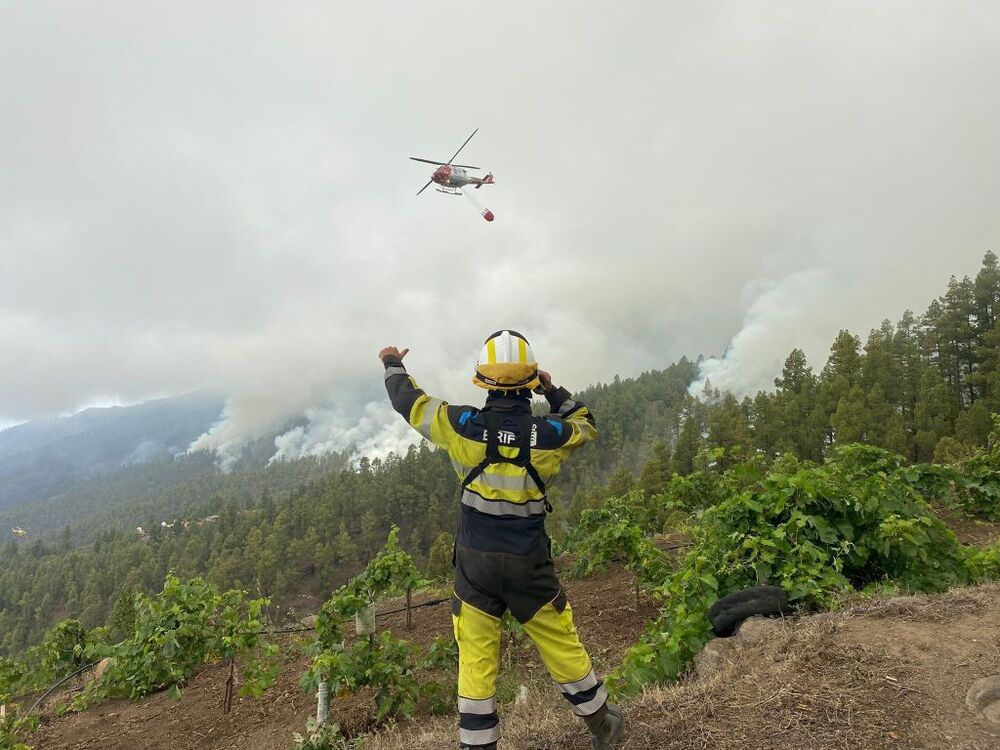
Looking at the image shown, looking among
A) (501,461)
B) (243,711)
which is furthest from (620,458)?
(501,461)

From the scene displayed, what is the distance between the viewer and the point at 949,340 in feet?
151

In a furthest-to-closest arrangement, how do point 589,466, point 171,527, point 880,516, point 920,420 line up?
point 171,527, point 589,466, point 920,420, point 880,516

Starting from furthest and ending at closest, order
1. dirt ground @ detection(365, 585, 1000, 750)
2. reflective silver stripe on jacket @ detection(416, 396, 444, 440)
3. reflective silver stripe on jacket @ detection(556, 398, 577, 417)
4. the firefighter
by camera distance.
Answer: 1. reflective silver stripe on jacket @ detection(556, 398, 577, 417)
2. reflective silver stripe on jacket @ detection(416, 396, 444, 440)
3. the firefighter
4. dirt ground @ detection(365, 585, 1000, 750)

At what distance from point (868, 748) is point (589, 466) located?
111 metres

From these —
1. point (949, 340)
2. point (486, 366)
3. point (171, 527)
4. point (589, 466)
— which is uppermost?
point (949, 340)

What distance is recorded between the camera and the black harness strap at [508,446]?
3.41 meters

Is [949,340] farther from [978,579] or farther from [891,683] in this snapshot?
[891,683]

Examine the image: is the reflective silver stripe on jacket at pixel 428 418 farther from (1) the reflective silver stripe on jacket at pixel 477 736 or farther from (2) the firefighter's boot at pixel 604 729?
(2) the firefighter's boot at pixel 604 729

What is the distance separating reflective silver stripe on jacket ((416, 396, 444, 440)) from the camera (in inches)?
139

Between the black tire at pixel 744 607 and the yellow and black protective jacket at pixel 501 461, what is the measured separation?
2.46 metres

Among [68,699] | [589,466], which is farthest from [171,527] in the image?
[68,699]

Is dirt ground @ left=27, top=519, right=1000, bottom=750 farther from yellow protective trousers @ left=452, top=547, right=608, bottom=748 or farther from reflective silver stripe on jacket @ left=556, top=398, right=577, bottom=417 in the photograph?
reflective silver stripe on jacket @ left=556, top=398, right=577, bottom=417

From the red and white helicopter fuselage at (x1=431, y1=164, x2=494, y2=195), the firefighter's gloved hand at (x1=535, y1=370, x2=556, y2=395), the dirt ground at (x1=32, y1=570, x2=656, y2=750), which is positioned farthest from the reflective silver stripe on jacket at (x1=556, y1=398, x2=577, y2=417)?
the red and white helicopter fuselage at (x1=431, y1=164, x2=494, y2=195)

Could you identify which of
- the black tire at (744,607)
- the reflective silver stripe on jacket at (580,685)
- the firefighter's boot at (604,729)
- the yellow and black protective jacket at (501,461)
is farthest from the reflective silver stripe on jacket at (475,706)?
the black tire at (744,607)
